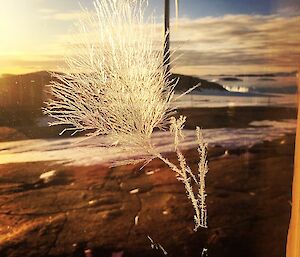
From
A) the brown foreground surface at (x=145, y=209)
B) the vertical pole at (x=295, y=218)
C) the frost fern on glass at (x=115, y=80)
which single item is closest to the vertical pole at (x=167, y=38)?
the frost fern on glass at (x=115, y=80)

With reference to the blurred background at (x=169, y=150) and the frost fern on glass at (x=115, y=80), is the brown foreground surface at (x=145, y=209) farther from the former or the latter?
the frost fern on glass at (x=115, y=80)

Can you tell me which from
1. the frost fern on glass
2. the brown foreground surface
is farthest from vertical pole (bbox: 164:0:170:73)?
the brown foreground surface

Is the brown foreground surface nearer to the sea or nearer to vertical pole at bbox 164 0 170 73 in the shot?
the sea

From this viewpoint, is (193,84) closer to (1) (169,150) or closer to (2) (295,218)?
(1) (169,150)

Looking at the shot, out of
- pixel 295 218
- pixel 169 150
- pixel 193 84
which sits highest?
pixel 193 84

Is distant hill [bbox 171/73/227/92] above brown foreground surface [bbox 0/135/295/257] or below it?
above

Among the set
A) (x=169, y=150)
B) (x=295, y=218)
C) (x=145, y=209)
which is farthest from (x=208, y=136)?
(x=295, y=218)

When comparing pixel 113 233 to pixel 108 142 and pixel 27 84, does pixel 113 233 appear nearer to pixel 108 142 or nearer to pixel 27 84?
pixel 108 142
